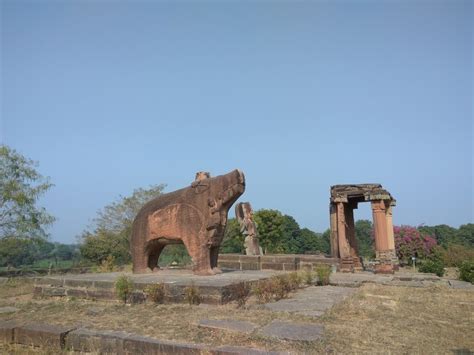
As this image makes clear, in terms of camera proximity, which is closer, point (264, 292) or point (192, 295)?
point (192, 295)

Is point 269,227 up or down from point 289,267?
up

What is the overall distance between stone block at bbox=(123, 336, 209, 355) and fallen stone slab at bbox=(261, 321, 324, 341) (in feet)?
3.02

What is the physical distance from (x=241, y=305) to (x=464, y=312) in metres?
4.00

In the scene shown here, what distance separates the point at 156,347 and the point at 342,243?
14.1 metres

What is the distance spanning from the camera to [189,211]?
9.54 m

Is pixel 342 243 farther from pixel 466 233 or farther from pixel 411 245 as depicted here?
pixel 466 233

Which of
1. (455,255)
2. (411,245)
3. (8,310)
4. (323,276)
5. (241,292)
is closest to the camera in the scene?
(8,310)

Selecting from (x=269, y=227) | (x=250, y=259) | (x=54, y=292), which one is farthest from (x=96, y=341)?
(x=269, y=227)

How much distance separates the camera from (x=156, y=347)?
4.39m

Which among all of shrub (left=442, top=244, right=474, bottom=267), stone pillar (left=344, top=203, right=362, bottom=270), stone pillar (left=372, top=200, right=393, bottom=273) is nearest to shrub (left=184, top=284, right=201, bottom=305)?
stone pillar (left=372, top=200, right=393, bottom=273)

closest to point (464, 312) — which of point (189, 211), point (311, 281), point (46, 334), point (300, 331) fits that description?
point (300, 331)

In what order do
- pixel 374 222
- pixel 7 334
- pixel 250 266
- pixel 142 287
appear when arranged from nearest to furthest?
pixel 7 334
pixel 142 287
pixel 250 266
pixel 374 222

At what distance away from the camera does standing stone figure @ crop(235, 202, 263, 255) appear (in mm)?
18484

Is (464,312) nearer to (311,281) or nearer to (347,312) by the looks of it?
(347,312)
